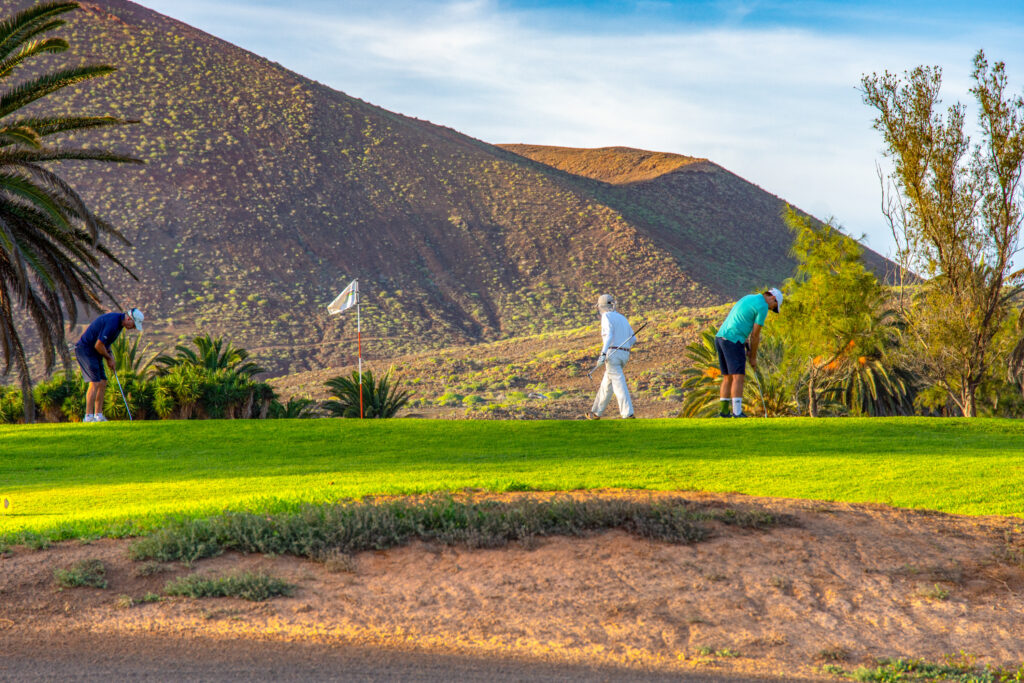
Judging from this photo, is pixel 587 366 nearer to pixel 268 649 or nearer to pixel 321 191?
pixel 321 191

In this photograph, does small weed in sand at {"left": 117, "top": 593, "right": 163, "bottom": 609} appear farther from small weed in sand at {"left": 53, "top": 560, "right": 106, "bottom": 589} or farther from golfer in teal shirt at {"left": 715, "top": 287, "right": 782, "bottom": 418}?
golfer in teal shirt at {"left": 715, "top": 287, "right": 782, "bottom": 418}

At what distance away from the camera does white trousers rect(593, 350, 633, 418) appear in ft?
51.8

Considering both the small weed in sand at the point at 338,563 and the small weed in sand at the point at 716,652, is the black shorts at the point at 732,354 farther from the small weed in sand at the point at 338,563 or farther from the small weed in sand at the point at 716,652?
the small weed in sand at the point at 716,652

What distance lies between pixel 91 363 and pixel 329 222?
63441 mm

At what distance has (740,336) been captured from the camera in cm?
1532

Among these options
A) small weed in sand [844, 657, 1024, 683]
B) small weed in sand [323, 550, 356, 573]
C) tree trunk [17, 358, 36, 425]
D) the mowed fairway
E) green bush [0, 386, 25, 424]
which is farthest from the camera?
green bush [0, 386, 25, 424]

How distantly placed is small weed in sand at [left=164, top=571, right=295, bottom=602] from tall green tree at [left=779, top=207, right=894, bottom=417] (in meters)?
22.6

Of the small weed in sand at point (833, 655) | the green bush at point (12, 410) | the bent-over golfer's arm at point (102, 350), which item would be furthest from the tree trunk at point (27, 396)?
the small weed in sand at point (833, 655)

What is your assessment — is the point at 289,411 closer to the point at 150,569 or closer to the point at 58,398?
the point at 58,398

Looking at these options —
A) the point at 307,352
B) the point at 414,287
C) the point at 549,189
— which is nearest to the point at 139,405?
the point at 307,352

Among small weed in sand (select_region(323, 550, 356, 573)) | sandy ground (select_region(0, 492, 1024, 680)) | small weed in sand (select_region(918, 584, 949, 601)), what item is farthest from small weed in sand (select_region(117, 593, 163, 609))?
small weed in sand (select_region(918, 584, 949, 601))

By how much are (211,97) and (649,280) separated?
147 feet

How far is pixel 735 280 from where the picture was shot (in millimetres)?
86250

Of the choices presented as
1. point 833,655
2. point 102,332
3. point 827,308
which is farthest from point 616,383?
point 827,308
